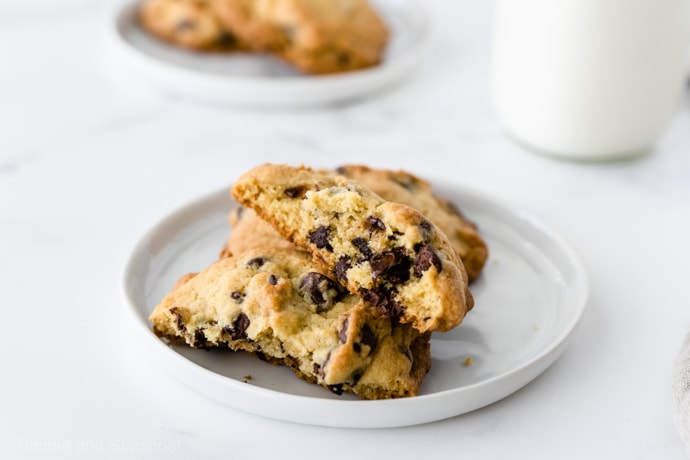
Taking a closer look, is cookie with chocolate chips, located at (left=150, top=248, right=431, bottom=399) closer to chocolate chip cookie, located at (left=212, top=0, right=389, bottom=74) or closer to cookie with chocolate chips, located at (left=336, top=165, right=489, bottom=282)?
cookie with chocolate chips, located at (left=336, top=165, right=489, bottom=282)

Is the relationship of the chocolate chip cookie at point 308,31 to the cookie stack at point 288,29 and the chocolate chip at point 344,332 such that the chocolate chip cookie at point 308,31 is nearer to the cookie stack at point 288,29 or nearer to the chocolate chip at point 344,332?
the cookie stack at point 288,29

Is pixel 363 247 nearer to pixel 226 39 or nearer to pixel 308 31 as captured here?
pixel 308 31

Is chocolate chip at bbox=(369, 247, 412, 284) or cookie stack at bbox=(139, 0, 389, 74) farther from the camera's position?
cookie stack at bbox=(139, 0, 389, 74)

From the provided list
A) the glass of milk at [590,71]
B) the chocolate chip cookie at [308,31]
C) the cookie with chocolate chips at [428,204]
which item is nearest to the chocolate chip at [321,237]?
the cookie with chocolate chips at [428,204]

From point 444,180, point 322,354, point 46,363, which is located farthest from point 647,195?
point 46,363

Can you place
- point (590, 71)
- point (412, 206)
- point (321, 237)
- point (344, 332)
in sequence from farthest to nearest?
point (590, 71), point (412, 206), point (321, 237), point (344, 332)

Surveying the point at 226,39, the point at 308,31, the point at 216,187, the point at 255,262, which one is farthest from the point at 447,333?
the point at 226,39

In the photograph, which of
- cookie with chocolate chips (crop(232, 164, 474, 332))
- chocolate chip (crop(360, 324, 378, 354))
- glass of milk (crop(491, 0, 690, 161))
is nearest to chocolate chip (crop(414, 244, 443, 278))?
cookie with chocolate chips (crop(232, 164, 474, 332))

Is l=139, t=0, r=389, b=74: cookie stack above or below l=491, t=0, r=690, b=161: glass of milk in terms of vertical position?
below
